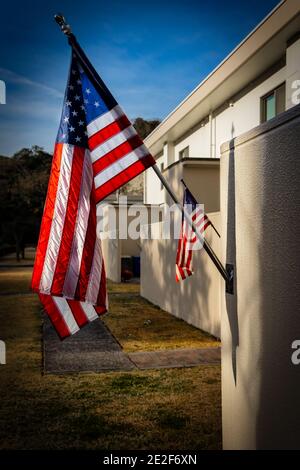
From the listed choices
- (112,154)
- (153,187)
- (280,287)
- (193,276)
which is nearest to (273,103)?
(193,276)

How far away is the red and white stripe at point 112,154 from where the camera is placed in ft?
14.2

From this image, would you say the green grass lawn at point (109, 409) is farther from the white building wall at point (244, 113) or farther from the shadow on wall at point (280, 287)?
the white building wall at point (244, 113)

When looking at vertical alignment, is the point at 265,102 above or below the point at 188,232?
above

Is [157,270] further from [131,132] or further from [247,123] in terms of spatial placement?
[131,132]

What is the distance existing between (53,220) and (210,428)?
271 centimetres

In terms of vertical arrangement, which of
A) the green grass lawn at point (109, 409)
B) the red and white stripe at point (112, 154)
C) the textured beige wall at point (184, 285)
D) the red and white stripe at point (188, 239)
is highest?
the red and white stripe at point (112, 154)

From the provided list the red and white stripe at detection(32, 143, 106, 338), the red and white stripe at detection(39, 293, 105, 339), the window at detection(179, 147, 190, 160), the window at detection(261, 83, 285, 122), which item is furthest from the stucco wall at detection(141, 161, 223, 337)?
the red and white stripe at detection(32, 143, 106, 338)

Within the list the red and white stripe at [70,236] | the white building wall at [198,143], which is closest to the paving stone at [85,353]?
the red and white stripe at [70,236]

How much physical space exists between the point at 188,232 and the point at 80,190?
5.33m

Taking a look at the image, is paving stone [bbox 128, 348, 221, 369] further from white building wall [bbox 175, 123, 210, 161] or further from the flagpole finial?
white building wall [bbox 175, 123, 210, 161]

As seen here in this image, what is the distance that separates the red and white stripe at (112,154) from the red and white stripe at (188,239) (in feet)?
15.5

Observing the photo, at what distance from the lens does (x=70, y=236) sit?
417 cm

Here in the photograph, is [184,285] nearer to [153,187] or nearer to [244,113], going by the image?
[244,113]
